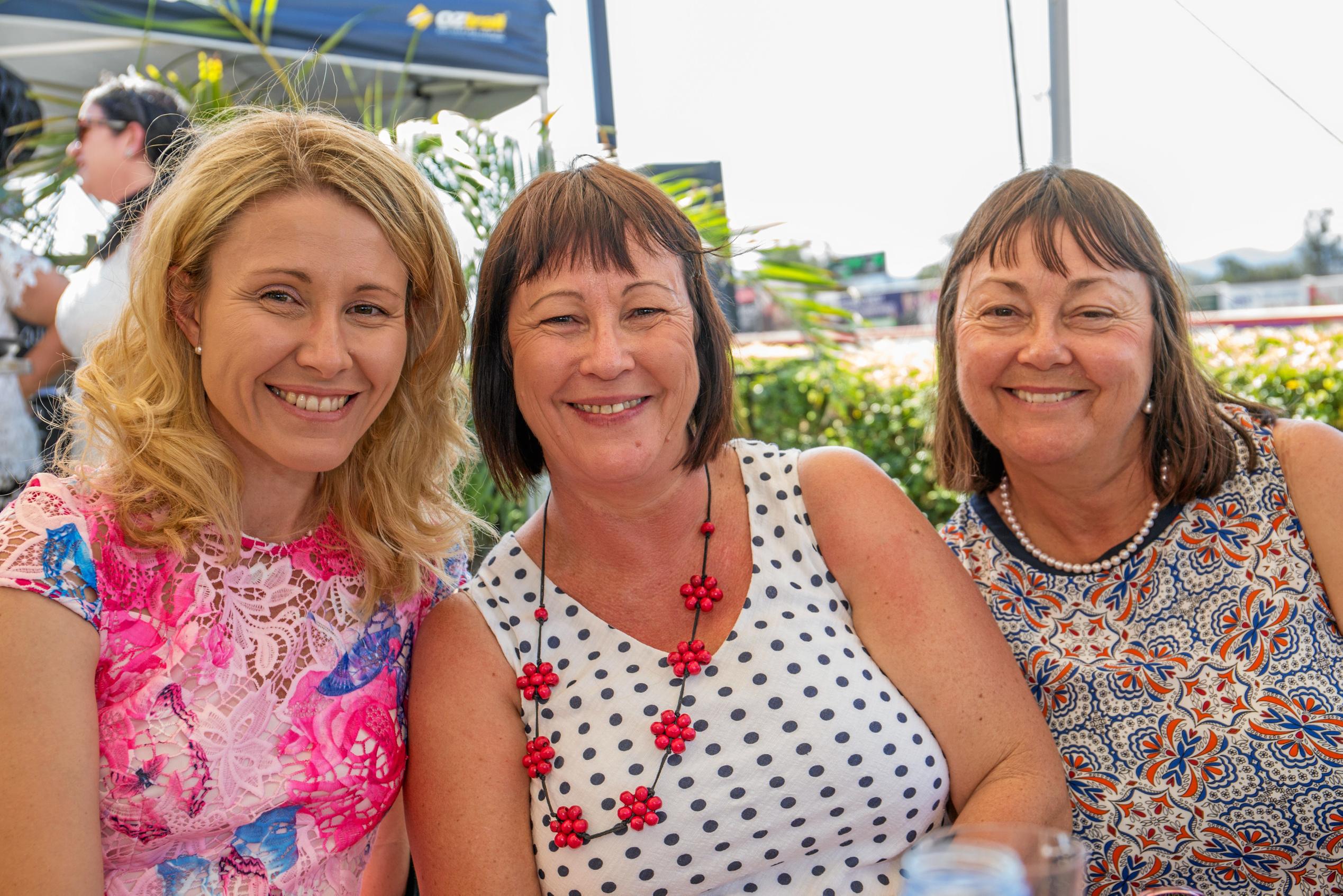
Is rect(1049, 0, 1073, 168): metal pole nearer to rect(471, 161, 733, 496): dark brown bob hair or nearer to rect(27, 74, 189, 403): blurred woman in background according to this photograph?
rect(471, 161, 733, 496): dark brown bob hair

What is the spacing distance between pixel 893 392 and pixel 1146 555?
3.14 metres

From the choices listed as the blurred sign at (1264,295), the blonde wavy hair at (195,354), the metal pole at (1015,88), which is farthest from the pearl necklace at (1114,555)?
the blurred sign at (1264,295)

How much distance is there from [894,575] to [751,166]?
399 cm

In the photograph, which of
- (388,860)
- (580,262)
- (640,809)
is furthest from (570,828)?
(580,262)

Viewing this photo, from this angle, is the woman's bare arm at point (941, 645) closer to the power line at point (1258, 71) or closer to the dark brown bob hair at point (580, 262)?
the dark brown bob hair at point (580, 262)

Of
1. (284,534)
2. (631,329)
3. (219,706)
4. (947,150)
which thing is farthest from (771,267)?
(219,706)

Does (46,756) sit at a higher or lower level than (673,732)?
higher

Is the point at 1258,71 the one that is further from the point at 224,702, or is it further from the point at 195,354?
the point at 224,702

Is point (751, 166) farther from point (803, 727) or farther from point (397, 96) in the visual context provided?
point (803, 727)

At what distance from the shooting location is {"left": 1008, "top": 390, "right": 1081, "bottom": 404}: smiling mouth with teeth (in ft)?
6.07

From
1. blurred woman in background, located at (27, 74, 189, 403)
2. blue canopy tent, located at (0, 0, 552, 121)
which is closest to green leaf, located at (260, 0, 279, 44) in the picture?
blue canopy tent, located at (0, 0, 552, 121)

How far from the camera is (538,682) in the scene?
1.74 m

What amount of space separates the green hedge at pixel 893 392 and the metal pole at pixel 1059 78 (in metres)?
0.88

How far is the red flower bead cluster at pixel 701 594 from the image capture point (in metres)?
1.79
